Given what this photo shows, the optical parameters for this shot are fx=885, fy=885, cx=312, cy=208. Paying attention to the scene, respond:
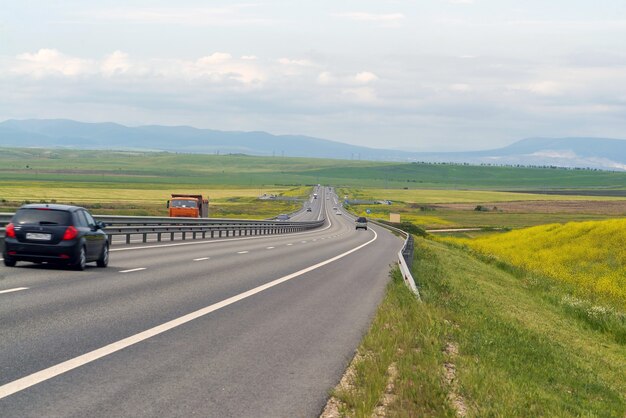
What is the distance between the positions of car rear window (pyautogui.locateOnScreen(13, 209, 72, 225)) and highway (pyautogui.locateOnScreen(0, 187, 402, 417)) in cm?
112

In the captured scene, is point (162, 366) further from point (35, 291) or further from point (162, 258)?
point (162, 258)

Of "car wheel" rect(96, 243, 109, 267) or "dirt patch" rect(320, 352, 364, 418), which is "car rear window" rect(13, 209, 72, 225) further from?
"dirt patch" rect(320, 352, 364, 418)

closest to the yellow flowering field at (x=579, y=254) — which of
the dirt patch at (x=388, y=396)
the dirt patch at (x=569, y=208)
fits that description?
the dirt patch at (x=388, y=396)

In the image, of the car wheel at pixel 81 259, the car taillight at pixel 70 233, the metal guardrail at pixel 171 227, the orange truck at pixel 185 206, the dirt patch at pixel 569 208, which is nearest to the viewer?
the car taillight at pixel 70 233

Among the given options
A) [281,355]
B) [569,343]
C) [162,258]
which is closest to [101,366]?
[281,355]

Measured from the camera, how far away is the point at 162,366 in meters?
9.41

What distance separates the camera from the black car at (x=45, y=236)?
19062 mm

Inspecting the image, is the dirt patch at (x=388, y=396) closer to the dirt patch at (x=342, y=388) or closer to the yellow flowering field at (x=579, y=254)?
the dirt patch at (x=342, y=388)

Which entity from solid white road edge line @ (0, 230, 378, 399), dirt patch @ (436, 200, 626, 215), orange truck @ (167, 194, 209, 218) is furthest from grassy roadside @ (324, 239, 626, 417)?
dirt patch @ (436, 200, 626, 215)

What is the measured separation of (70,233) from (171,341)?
8.93 metres

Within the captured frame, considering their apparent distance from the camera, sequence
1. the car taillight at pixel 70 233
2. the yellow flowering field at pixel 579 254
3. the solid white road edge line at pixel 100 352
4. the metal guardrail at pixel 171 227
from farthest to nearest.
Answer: the metal guardrail at pixel 171 227
the yellow flowering field at pixel 579 254
the car taillight at pixel 70 233
the solid white road edge line at pixel 100 352

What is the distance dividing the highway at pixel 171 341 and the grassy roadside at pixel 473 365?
0.47 metres

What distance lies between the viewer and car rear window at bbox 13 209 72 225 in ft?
62.7

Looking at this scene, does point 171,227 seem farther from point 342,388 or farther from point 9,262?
point 342,388
